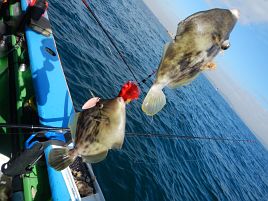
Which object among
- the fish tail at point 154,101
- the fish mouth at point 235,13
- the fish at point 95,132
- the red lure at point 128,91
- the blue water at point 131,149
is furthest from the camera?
the blue water at point 131,149

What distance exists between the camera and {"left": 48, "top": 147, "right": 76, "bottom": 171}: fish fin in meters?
3.79

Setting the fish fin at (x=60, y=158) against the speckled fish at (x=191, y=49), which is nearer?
the speckled fish at (x=191, y=49)

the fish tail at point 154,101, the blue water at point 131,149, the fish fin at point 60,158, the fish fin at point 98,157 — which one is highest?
the fish tail at point 154,101

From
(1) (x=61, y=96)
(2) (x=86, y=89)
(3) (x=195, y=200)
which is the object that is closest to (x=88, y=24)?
(2) (x=86, y=89)

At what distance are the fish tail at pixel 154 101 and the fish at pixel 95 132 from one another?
21.2 inches

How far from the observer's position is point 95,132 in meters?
3.78

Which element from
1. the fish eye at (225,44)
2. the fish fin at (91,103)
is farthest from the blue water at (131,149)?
the fish eye at (225,44)

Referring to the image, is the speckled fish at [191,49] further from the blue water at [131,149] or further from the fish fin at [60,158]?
the blue water at [131,149]

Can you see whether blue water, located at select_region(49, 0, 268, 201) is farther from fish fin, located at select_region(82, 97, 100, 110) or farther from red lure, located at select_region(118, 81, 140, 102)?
red lure, located at select_region(118, 81, 140, 102)

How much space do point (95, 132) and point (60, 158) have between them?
0.54 m

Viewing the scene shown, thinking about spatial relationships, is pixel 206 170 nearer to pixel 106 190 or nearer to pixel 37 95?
pixel 106 190

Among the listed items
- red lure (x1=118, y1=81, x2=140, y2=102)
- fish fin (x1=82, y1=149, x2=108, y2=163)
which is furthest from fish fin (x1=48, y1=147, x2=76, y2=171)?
red lure (x1=118, y1=81, x2=140, y2=102)

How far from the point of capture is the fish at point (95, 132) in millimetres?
3428

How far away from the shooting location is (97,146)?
377 centimetres
